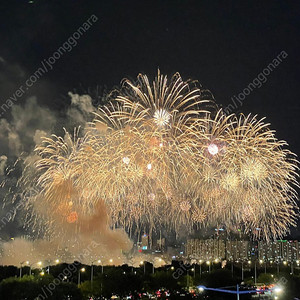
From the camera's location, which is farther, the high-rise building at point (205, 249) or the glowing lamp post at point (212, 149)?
the high-rise building at point (205, 249)

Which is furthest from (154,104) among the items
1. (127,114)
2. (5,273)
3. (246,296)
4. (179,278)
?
(5,273)

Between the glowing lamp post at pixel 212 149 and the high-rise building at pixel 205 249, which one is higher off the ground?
the glowing lamp post at pixel 212 149

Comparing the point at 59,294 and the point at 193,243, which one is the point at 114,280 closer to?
the point at 59,294

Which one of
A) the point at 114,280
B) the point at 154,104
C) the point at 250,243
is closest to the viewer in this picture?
the point at 154,104

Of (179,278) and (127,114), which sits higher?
(127,114)

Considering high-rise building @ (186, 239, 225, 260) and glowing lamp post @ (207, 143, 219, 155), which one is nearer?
glowing lamp post @ (207, 143, 219, 155)

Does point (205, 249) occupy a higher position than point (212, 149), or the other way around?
point (212, 149)

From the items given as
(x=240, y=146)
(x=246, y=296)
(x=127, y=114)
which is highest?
(x=127, y=114)

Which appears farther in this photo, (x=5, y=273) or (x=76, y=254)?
(x=76, y=254)

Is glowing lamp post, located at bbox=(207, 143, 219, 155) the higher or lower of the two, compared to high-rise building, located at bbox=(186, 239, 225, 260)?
higher

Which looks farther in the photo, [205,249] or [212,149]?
[205,249]

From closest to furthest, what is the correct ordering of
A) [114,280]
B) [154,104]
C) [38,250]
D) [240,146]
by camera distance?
[154,104], [240,146], [114,280], [38,250]
